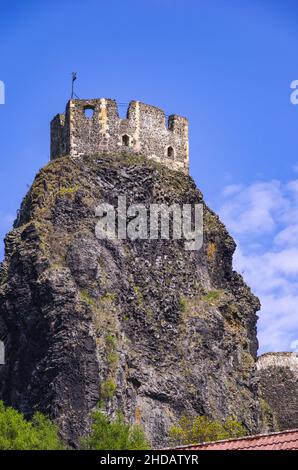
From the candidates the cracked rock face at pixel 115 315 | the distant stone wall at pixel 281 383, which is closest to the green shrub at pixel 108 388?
the cracked rock face at pixel 115 315

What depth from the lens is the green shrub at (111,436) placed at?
76.3 metres

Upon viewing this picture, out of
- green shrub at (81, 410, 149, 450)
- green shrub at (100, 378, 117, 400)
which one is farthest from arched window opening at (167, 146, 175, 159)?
green shrub at (81, 410, 149, 450)

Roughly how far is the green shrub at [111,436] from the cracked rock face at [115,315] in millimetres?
1510

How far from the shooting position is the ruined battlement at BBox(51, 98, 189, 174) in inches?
3814

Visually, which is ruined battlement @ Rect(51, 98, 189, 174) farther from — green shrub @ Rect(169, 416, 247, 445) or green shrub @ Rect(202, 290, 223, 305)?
green shrub @ Rect(169, 416, 247, 445)

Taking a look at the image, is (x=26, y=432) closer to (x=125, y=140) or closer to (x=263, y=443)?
(x=263, y=443)

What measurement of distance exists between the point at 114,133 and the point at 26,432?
23.9 meters

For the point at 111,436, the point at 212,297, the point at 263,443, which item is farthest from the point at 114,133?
the point at 263,443

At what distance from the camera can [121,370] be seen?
87.5m

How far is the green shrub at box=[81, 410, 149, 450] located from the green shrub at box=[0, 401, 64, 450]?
5.27 feet

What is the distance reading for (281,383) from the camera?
333 ft

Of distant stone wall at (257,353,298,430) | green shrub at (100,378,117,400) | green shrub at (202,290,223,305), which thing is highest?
green shrub at (202,290,223,305)
